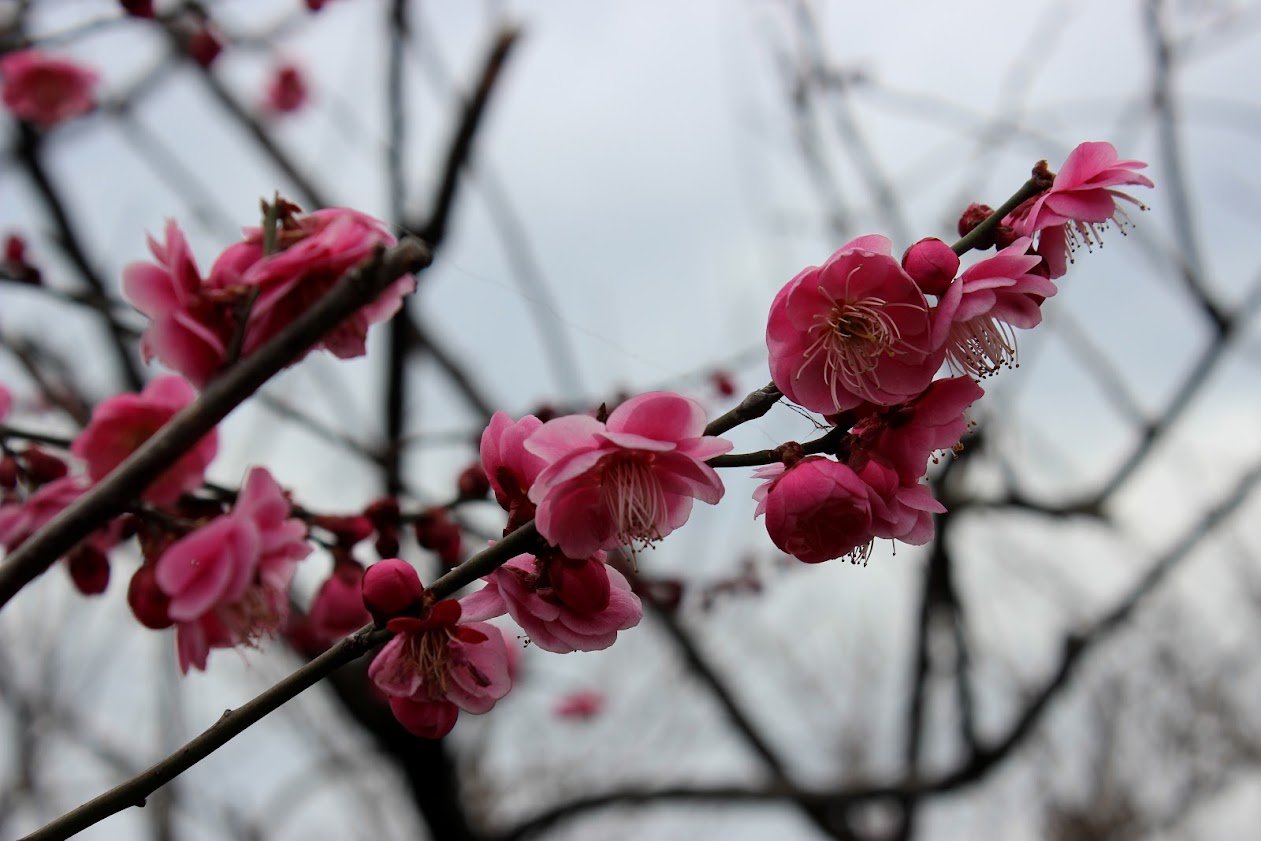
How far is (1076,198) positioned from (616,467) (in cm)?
45

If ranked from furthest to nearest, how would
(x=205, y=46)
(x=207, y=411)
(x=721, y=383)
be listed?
1. (x=205, y=46)
2. (x=721, y=383)
3. (x=207, y=411)

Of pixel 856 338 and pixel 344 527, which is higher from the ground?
pixel 856 338

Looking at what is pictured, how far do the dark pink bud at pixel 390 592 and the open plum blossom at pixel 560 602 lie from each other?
5cm

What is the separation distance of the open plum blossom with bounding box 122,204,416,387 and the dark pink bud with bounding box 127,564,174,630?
0.20m

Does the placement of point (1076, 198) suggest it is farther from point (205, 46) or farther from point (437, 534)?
point (205, 46)

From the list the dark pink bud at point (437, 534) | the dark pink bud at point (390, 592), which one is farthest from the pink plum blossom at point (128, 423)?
the dark pink bud at point (437, 534)

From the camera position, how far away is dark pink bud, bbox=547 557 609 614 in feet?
2.52

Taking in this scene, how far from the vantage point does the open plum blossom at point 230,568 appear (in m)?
0.69

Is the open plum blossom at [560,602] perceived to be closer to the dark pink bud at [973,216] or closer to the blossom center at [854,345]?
the blossom center at [854,345]

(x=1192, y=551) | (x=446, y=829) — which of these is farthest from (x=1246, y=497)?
(x=446, y=829)

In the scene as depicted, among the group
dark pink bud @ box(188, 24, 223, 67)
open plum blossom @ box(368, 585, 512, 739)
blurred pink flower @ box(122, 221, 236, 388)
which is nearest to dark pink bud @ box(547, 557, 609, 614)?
open plum blossom @ box(368, 585, 512, 739)

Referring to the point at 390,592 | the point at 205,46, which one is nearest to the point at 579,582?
Answer: the point at 390,592

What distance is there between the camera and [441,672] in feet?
Answer: 2.78

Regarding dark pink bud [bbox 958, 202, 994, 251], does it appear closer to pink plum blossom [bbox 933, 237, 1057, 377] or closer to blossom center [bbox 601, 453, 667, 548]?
pink plum blossom [bbox 933, 237, 1057, 377]
